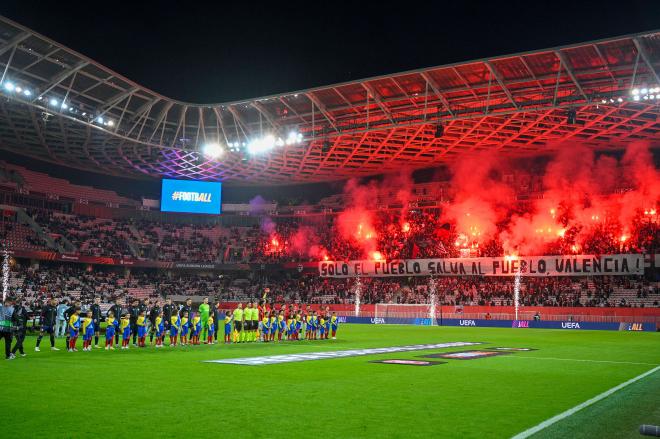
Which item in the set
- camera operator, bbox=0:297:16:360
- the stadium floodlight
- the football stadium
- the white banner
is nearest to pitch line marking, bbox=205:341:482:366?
the football stadium

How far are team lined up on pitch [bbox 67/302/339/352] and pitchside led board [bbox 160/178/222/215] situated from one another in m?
37.4

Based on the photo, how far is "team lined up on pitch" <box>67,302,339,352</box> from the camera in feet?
64.7

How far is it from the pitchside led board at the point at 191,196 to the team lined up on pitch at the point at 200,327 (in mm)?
37421

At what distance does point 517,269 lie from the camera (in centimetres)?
5097

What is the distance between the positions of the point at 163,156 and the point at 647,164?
4242 centimetres

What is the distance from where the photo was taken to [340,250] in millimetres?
63250

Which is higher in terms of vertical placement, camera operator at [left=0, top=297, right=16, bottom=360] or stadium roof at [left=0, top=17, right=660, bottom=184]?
stadium roof at [left=0, top=17, right=660, bottom=184]

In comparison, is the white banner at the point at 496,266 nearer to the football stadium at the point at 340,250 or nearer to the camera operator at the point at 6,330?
the football stadium at the point at 340,250

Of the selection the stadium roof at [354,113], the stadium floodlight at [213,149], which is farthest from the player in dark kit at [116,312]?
the stadium floodlight at [213,149]

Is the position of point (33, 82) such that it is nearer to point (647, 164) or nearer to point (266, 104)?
point (266, 104)

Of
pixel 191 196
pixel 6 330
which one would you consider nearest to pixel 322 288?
pixel 191 196

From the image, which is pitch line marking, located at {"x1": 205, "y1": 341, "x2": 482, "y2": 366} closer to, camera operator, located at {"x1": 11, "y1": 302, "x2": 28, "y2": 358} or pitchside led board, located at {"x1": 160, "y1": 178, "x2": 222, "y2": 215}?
camera operator, located at {"x1": 11, "y1": 302, "x2": 28, "y2": 358}

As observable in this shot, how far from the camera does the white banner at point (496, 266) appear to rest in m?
47.0

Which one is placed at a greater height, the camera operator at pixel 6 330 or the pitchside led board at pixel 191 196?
the pitchside led board at pixel 191 196
